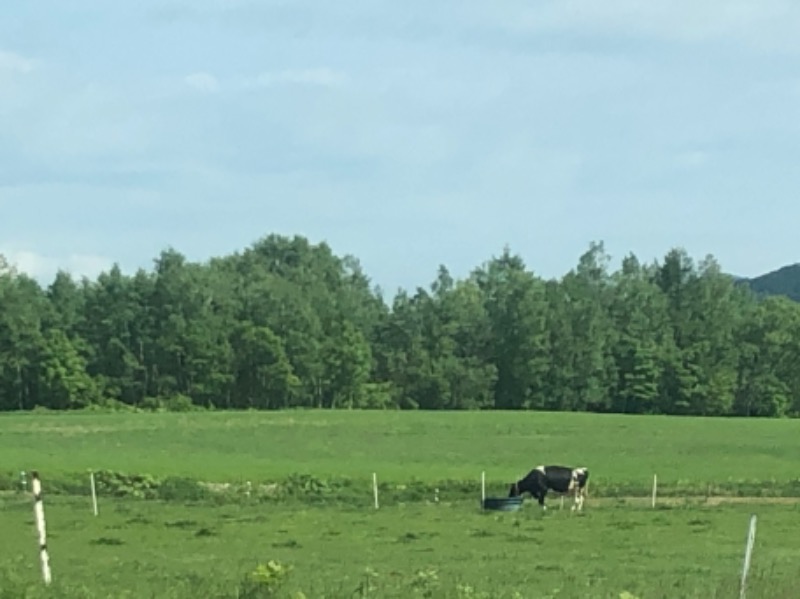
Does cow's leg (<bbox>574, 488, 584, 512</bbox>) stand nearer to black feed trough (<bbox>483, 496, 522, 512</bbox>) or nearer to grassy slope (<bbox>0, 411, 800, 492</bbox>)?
black feed trough (<bbox>483, 496, 522, 512</bbox>)

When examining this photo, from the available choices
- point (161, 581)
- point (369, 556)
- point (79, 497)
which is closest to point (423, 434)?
point (79, 497)

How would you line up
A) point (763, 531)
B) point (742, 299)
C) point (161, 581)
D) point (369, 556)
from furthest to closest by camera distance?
point (742, 299) → point (763, 531) → point (369, 556) → point (161, 581)

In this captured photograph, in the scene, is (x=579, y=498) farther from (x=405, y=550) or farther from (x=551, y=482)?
(x=405, y=550)

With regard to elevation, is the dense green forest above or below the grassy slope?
above

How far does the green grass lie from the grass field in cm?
7

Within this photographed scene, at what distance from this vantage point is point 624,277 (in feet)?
Answer: 482

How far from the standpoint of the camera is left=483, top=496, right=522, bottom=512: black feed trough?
35.0m

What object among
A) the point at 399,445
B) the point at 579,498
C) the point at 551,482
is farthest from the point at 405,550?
the point at 399,445

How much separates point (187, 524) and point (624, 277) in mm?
120020

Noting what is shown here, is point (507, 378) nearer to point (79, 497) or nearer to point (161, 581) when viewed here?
point (79, 497)

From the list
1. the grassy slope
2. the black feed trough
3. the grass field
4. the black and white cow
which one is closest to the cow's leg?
the black and white cow

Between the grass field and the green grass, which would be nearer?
the green grass

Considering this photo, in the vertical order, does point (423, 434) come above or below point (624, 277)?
below

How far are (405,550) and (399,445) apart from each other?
136ft
